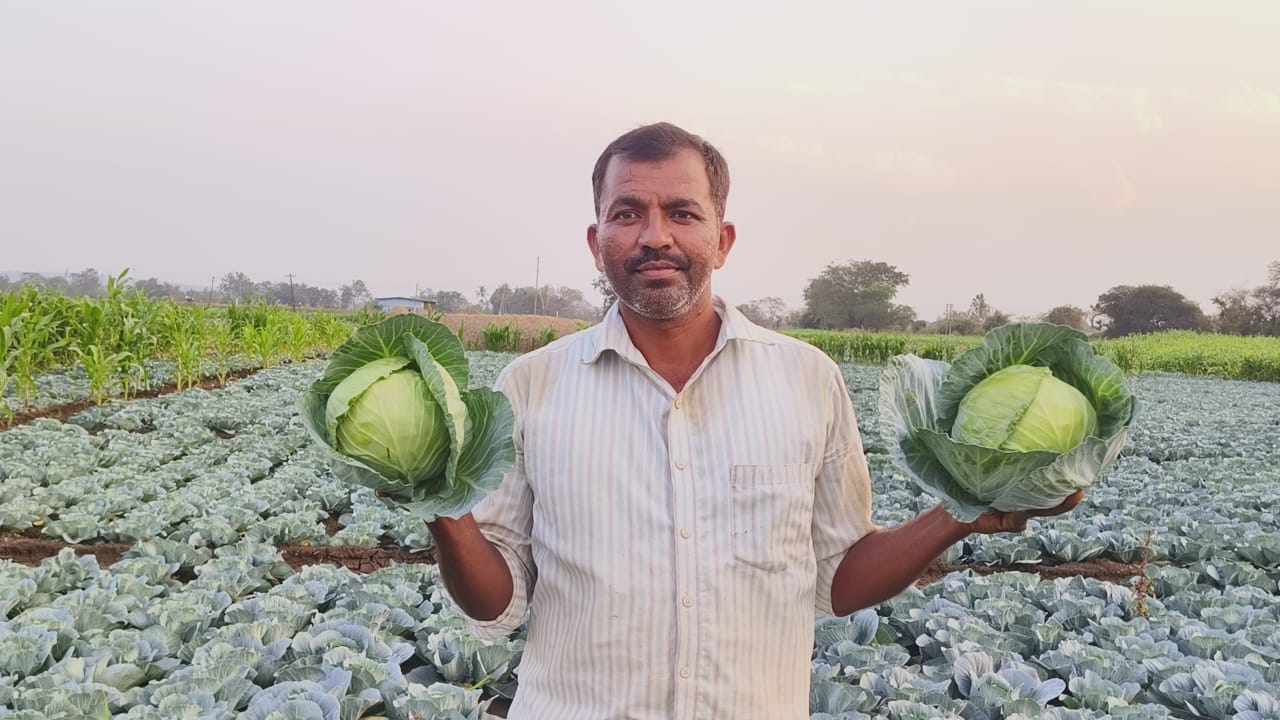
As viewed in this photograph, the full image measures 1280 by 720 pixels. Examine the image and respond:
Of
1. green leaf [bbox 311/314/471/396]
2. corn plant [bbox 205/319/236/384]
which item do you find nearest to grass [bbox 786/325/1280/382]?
corn plant [bbox 205/319/236/384]

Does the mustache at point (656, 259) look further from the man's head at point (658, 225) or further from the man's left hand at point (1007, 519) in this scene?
the man's left hand at point (1007, 519)

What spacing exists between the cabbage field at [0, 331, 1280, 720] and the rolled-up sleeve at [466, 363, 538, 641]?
2.35 ft

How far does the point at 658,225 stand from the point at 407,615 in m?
1.93

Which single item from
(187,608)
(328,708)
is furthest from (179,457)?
(328,708)

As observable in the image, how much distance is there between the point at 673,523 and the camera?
169cm

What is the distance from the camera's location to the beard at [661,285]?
5.59 ft

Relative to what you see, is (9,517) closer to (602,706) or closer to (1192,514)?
(602,706)

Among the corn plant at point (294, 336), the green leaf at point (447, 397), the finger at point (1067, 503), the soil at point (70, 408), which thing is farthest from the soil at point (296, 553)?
the corn plant at point (294, 336)

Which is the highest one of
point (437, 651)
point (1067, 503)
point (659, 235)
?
point (659, 235)

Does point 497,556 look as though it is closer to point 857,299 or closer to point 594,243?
point 594,243

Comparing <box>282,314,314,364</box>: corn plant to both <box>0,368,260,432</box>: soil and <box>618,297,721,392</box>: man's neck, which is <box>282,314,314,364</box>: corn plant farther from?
<box>618,297,721,392</box>: man's neck

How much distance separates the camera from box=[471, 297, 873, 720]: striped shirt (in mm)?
1659

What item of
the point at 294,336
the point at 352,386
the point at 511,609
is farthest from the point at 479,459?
the point at 294,336

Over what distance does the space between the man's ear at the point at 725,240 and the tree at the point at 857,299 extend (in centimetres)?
6189
